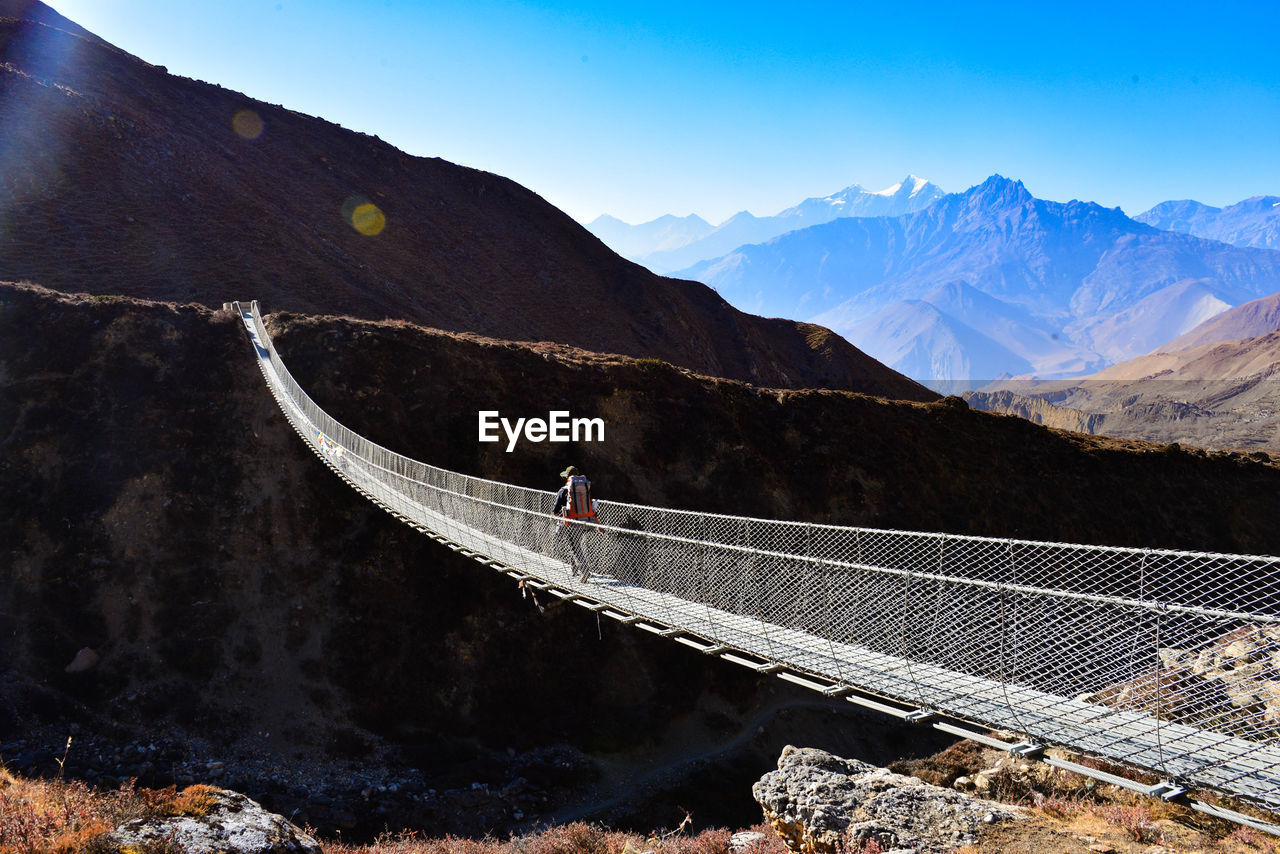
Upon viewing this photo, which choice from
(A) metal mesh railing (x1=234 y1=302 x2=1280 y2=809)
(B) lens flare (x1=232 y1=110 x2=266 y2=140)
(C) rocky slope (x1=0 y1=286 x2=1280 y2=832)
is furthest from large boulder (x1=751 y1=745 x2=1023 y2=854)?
(B) lens flare (x1=232 y1=110 x2=266 y2=140)

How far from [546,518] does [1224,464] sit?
93.4ft

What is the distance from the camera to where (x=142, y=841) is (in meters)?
4.88

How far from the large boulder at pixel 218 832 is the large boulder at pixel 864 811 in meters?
5.12

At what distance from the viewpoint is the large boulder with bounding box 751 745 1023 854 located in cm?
715

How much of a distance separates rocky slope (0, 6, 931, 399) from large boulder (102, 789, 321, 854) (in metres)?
23.7

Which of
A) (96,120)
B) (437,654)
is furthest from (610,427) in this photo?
(96,120)

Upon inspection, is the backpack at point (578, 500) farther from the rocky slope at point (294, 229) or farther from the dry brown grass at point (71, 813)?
the rocky slope at point (294, 229)

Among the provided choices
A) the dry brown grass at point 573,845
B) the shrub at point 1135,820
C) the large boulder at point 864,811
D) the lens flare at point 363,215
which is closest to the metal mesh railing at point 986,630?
the shrub at point 1135,820

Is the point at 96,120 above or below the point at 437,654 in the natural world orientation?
above

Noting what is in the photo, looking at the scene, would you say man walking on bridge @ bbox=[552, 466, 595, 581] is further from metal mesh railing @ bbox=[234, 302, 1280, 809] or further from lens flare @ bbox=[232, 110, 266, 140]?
lens flare @ bbox=[232, 110, 266, 140]

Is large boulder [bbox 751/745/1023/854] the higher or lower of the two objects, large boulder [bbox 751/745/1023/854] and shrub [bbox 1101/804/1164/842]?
the lower

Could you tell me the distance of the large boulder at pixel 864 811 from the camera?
715cm

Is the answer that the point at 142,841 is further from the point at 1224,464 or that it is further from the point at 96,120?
the point at 96,120

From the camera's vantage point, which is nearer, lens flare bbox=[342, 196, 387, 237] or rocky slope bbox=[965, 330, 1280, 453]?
lens flare bbox=[342, 196, 387, 237]
